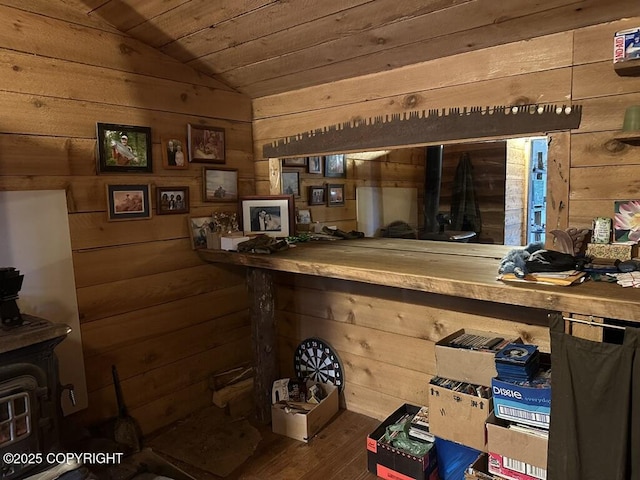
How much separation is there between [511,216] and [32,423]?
221 centimetres

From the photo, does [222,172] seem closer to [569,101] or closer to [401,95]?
[401,95]

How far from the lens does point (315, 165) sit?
292 cm

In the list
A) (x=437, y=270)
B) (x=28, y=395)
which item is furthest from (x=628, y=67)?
(x=28, y=395)

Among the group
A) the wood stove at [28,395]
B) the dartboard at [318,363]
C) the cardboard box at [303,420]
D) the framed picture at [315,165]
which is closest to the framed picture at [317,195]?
the framed picture at [315,165]

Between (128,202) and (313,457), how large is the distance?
1.63 meters

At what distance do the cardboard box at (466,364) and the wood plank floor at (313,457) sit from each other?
674 millimetres

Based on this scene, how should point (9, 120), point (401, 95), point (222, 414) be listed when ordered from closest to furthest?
point (9, 120) → point (401, 95) → point (222, 414)

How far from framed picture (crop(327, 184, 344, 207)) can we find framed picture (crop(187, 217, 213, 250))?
2.50ft

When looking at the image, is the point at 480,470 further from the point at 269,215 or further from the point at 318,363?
the point at 269,215

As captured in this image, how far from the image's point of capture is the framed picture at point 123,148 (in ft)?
7.44

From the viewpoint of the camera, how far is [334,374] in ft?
9.18

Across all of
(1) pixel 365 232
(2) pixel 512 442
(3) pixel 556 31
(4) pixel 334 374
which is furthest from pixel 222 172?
(2) pixel 512 442

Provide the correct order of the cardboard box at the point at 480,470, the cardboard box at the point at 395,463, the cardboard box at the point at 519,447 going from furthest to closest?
the cardboard box at the point at 395,463 → the cardboard box at the point at 480,470 → the cardboard box at the point at 519,447

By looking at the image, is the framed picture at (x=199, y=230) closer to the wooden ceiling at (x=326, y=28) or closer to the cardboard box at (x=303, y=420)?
the wooden ceiling at (x=326, y=28)
